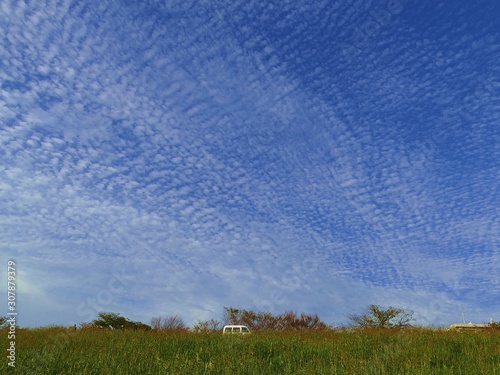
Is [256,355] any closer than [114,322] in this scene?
Yes

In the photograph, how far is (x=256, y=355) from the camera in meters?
13.1

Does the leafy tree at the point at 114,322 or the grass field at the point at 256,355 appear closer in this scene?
the grass field at the point at 256,355

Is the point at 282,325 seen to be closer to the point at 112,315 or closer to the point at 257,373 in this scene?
the point at 112,315

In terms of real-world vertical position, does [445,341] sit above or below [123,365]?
above

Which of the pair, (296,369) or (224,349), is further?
(224,349)

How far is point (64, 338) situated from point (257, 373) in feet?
33.2

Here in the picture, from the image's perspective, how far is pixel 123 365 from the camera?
445 inches

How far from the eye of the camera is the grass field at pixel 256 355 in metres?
10.8

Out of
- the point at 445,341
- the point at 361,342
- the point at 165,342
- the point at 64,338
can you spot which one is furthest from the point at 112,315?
the point at 445,341

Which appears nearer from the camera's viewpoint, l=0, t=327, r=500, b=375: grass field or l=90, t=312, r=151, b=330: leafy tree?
l=0, t=327, r=500, b=375: grass field

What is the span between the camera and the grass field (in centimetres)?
1077

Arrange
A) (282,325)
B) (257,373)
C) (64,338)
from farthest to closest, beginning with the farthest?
(282,325), (64,338), (257,373)

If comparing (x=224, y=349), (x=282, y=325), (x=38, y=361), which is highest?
(x=282, y=325)

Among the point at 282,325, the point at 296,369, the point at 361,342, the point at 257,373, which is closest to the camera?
the point at 257,373
